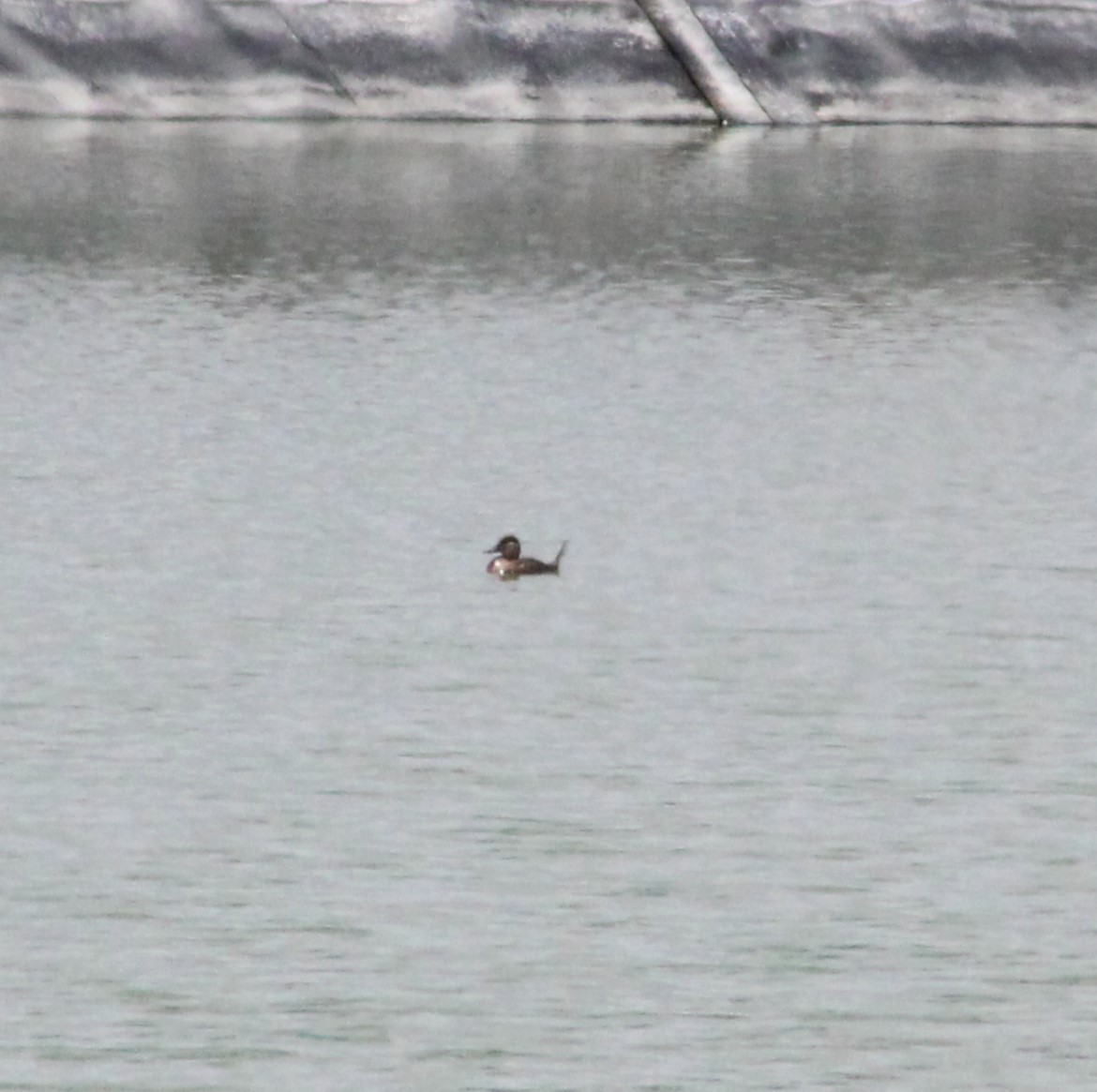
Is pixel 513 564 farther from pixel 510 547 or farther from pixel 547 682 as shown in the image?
pixel 547 682

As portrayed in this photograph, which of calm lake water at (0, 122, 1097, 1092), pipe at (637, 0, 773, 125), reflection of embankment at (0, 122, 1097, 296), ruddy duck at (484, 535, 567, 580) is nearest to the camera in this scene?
calm lake water at (0, 122, 1097, 1092)

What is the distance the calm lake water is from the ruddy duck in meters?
0.27

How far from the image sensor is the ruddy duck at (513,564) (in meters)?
27.2

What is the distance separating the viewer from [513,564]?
27203mm

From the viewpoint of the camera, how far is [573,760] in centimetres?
2225

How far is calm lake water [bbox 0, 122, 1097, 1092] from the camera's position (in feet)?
57.6

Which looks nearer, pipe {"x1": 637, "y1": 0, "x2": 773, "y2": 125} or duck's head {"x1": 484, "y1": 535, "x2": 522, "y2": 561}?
duck's head {"x1": 484, "y1": 535, "x2": 522, "y2": 561}

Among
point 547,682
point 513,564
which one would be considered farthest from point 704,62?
point 547,682

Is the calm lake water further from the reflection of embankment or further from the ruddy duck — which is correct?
the reflection of embankment

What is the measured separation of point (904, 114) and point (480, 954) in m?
54.8

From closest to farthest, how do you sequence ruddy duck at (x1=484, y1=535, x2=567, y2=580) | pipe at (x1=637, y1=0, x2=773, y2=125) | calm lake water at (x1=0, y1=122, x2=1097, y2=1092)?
calm lake water at (x1=0, y1=122, x2=1097, y2=1092) → ruddy duck at (x1=484, y1=535, x2=567, y2=580) → pipe at (x1=637, y1=0, x2=773, y2=125)

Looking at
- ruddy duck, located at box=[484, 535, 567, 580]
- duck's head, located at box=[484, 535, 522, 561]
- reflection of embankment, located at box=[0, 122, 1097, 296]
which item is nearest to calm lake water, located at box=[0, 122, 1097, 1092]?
ruddy duck, located at box=[484, 535, 567, 580]

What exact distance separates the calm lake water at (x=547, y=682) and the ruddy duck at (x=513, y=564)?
267 mm

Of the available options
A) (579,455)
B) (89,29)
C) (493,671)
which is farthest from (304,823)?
(89,29)
